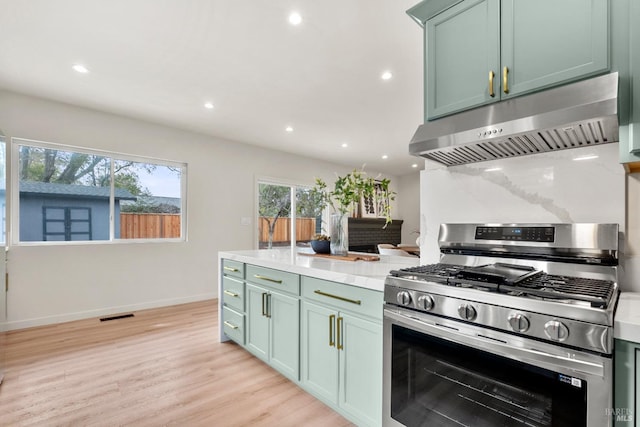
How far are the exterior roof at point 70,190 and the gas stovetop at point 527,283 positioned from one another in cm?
397

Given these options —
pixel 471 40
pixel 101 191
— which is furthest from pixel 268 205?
pixel 471 40

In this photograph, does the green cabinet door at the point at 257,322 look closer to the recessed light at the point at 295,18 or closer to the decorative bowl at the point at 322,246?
the decorative bowl at the point at 322,246

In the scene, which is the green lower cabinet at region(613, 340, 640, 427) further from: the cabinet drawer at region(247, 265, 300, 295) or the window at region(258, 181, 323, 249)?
the window at region(258, 181, 323, 249)

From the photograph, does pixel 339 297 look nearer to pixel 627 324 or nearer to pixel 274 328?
pixel 274 328

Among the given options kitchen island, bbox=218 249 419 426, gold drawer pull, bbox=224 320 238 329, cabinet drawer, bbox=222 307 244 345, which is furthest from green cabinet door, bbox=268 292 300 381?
gold drawer pull, bbox=224 320 238 329

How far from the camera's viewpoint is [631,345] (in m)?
0.89

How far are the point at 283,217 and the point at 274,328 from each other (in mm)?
3839

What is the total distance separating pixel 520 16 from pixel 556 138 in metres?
0.57

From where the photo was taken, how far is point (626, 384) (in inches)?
35.3

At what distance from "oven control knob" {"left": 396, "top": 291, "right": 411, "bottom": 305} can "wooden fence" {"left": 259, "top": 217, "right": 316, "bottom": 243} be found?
4.45 m

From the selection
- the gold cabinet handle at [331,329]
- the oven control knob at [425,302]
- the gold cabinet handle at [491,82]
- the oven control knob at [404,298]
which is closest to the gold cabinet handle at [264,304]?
the gold cabinet handle at [331,329]

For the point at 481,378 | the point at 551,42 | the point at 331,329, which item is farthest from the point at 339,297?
the point at 551,42

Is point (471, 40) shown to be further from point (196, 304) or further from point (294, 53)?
point (196, 304)

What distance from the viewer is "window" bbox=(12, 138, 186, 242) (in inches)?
137
